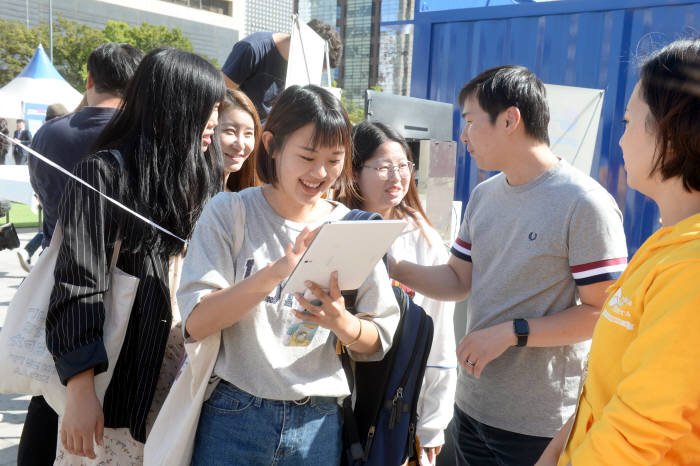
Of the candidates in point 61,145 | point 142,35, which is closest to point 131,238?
point 61,145

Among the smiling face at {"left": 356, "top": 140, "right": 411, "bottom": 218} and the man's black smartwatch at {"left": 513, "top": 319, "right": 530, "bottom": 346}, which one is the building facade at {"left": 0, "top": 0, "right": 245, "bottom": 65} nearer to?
the smiling face at {"left": 356, "top": 140, "right": 411, "bottom": 218}

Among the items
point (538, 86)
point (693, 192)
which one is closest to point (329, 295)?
point (693, 192)

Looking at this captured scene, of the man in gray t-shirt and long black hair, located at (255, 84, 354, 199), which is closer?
long black hair, located at (255, 84, 354, 199)

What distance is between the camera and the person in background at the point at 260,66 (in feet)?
11.9

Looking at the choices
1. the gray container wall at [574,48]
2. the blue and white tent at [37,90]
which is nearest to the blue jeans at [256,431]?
the gray container wall at [574,48]

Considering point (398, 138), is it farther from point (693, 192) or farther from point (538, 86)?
point (693, 192)

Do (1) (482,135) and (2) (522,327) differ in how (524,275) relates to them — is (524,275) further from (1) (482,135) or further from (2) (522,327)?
(1) (482,135)

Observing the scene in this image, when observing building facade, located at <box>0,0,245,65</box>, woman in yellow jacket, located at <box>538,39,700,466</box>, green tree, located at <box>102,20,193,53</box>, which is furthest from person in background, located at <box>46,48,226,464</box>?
building facade, located at <box>0,0,245,65</box>

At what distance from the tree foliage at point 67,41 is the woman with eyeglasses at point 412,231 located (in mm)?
26090

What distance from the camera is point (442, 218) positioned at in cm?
290

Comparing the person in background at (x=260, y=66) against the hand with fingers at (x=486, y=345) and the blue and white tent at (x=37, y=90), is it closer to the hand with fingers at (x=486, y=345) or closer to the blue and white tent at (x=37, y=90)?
the hand with fingers at (x=486, y=345)

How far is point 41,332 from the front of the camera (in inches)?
60.5

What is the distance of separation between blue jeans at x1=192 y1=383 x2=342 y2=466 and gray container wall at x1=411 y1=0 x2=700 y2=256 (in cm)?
281

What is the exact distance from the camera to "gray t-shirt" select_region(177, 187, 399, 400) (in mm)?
1373
